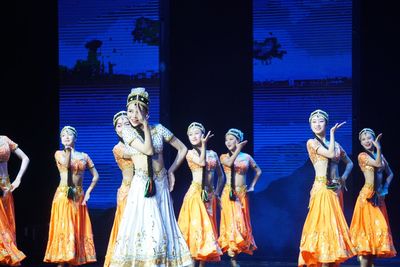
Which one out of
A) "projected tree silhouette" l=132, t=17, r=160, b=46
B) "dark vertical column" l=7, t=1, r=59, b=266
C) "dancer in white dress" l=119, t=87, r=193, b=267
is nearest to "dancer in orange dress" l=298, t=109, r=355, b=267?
"dancer in white dress" l=119, t=87, r=193, b=267

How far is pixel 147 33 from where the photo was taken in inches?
408

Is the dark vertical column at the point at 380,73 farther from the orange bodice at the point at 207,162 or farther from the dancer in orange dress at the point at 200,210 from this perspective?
the dancer in orange dress at the point at 200,210

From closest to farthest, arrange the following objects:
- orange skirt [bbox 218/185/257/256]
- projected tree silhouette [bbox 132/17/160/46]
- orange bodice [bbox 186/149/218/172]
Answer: orange bodice [bbox 186/149/218/172]
orange skirt [bbox 218/185/257/256]
projected tree silhouette [bbox 132/17/160/46]

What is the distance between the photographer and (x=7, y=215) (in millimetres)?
8297

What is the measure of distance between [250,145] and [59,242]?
2979 mm

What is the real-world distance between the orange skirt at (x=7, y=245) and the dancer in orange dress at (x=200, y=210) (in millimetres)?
1684

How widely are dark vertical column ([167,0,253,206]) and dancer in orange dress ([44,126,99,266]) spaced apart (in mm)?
2010

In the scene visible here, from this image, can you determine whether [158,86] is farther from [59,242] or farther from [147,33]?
[59,242]

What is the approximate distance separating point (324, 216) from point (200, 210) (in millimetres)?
1576

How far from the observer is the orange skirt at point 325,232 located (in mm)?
7266

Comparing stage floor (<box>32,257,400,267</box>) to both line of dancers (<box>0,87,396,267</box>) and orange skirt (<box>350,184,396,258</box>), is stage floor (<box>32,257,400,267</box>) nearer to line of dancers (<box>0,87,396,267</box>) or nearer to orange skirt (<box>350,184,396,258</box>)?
line of dancers (<box>0,87,396,267</box>)

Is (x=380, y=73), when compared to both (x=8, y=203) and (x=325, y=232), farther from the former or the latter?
(x=8, y=203)

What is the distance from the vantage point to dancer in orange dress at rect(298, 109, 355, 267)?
7277 mm

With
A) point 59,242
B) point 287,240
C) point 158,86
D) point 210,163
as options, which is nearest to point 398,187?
point 287,240
